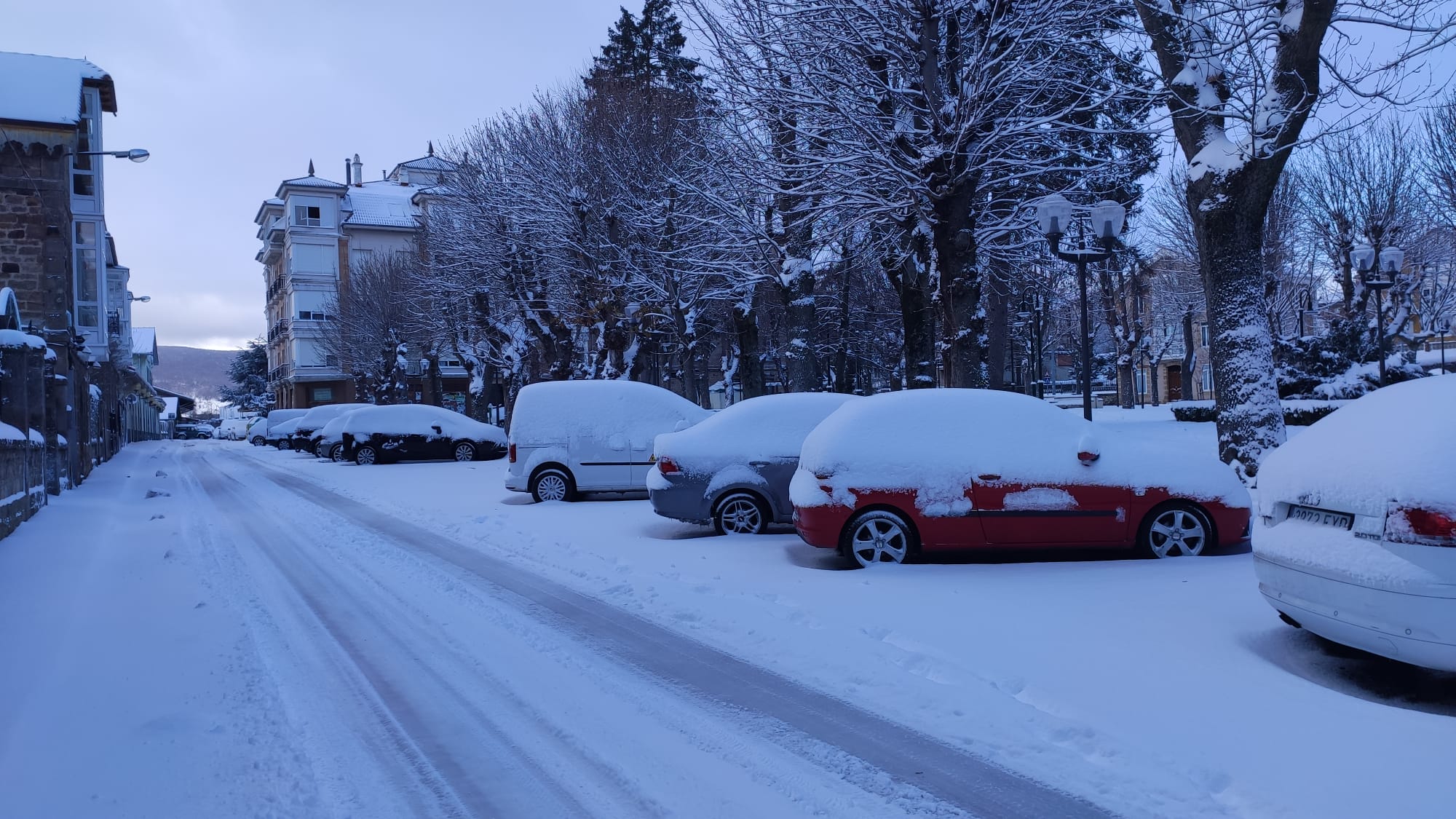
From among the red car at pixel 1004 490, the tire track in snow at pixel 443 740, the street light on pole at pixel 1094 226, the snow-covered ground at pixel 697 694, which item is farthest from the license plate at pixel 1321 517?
the street light on pole at pixel 1094 226

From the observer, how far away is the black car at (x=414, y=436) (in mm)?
27156

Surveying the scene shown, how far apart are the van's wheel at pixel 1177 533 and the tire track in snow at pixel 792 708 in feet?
15.2

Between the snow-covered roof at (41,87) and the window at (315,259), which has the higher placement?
the window at (315,259)

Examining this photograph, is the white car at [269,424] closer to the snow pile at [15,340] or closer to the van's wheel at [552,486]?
the snow pile at [15,340]

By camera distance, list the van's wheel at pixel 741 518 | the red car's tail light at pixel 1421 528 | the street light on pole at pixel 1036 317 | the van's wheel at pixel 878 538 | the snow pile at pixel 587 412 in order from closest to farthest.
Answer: the red car's tail light at pixel 1421 528, the van's wheel at pixel 878 538, the van's wheel at pixel 741 518, the snow pile at pixel 587 412, the street light on pole at pixel 1036 317

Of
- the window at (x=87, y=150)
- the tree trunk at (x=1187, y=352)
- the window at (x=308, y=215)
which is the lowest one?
the tree trunk at (x=1187, y=352)

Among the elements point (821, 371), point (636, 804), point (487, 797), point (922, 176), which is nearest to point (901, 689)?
point (636, 804)

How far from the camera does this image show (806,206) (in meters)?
15.5

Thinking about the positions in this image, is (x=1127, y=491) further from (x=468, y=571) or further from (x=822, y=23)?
(x=822, y=23)

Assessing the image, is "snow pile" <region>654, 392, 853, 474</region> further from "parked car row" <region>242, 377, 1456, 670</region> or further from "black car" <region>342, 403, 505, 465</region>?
"black car" <region>342, 403, 505, 465</region>

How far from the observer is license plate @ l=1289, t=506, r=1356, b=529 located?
16.7 ft

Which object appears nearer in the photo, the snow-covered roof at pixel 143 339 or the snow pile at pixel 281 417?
the snow pile at pixel 281 417

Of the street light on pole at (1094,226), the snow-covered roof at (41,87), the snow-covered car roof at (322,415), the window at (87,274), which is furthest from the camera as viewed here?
the snow-covered car roof at (322,415)

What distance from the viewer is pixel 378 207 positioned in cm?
6744
